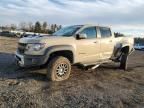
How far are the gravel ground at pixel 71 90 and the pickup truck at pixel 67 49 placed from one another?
534 mm

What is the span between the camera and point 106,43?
11.6 meters

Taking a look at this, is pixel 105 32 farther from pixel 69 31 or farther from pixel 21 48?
pixel 21 48

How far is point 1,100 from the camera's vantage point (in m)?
7.01

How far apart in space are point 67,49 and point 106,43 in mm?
2467

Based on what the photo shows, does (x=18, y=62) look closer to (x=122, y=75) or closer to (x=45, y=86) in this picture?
(x=45, y=86)

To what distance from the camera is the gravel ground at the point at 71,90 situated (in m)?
7.09

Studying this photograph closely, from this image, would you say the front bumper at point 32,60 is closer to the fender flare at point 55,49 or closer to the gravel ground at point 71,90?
the fender flare at point 55,49

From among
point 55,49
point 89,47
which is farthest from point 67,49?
point 89,47

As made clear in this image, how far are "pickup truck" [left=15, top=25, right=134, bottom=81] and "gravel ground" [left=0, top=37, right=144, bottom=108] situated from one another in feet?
1.75

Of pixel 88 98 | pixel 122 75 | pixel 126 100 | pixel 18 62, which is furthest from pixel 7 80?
pixel 122 75

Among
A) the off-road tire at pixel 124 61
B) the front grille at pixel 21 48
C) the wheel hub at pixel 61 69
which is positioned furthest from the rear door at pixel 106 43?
the front grille at pixel 21 48

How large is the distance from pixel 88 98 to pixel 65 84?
5.55 ft

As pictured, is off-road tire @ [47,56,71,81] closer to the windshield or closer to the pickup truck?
the pickup truck

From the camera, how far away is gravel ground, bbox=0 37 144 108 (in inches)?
Answer: 279
